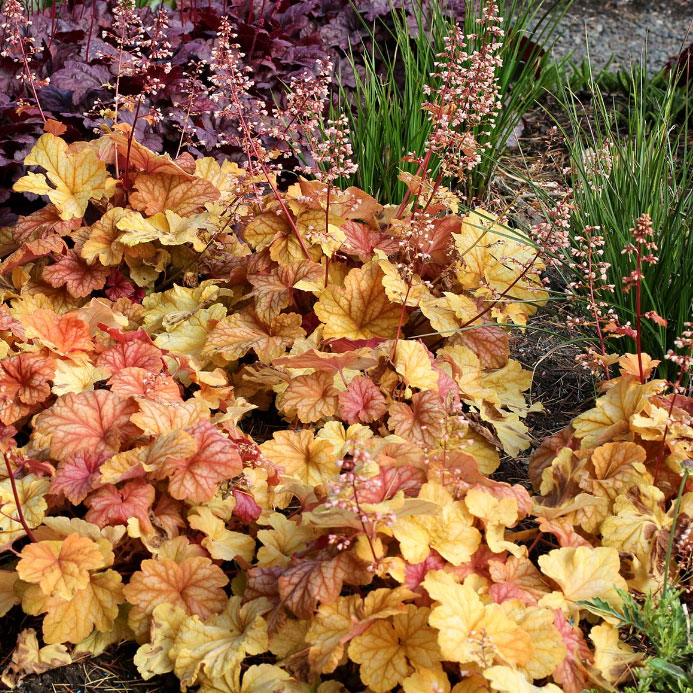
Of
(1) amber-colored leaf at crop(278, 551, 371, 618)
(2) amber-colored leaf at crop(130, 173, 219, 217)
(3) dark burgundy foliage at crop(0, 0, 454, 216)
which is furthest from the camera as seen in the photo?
(3) dark burgundy foliage at crop(0, 0, 454, 216)

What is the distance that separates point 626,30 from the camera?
17.9 ft

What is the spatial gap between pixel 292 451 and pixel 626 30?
4544 mm

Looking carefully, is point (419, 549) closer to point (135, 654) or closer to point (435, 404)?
point (435, 404)

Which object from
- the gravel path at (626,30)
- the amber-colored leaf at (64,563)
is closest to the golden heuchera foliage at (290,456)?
the amber-colored leaf at (64,563)

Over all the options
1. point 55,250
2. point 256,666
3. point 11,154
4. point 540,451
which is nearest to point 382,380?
point 540,451

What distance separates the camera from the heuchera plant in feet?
Result: 5.47

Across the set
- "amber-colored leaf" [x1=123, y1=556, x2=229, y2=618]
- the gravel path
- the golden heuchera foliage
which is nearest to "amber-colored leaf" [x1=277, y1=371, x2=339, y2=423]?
the golden heuchera foliage

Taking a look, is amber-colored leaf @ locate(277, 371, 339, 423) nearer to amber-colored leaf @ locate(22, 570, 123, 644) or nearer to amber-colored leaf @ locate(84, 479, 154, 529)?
amber-colored leaf @ locate(84, 479, 154, 529)

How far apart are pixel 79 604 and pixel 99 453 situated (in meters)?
0.34

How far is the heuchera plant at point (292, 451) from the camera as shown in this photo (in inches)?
65.7

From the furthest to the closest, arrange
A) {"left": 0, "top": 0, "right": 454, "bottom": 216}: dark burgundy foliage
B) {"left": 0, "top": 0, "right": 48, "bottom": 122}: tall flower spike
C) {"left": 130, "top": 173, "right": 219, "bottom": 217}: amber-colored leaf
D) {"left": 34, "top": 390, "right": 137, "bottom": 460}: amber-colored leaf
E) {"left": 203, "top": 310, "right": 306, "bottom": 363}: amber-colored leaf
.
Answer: {"left": 0, "top": 0, "right": 454, "bottom": 216}: dark burgundy foliage < {"left": 130, "top": 173, "right": 219, "bottom": 217}: amber-colored leaf < {"left": 0, "top": 0, "right": 48, "bottom": 122}: tall flower spike < {"left": 203, "top": 310, "right": 306, "bottom": 363}: amber-colored leaf < {"left": 34, "top": 390, "right": 137, "bottom": 460}: amber-colored leaf

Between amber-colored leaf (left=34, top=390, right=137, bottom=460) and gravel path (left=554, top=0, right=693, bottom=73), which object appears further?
gravel path (left=554, top=0, right=693, bottom=73)

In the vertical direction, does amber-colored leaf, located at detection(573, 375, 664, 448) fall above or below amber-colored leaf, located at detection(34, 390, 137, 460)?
above

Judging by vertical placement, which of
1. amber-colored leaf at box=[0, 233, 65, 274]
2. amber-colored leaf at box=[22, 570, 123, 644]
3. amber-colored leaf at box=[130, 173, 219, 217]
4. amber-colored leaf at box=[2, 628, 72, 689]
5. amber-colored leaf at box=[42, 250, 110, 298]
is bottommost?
amber-colored leaf at box=[2, 628, 72, 689]
